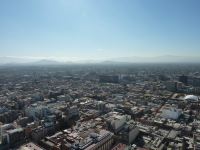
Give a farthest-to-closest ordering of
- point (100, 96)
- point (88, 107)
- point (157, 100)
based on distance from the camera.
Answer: point (100, 96)
point (157, 100)
point (88, 107)

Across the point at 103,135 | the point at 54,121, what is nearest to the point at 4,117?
the point at 54,121

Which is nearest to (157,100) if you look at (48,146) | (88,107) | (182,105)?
(182,105)

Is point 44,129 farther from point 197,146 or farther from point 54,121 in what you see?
point 197,146

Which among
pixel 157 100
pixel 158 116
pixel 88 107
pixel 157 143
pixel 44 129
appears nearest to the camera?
pixel 157 143

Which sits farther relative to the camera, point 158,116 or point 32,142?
point 158,116

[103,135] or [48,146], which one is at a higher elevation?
[103,135]

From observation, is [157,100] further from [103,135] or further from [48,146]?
[48,146]

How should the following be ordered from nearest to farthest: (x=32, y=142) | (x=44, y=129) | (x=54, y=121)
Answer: (x=32, y=142) < (x=44, y=129) < (x=54, y=121)

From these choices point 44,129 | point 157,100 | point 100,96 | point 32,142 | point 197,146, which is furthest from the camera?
point 100,96

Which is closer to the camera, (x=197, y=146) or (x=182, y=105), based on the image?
(x=197, y=146)
